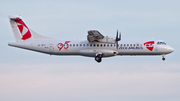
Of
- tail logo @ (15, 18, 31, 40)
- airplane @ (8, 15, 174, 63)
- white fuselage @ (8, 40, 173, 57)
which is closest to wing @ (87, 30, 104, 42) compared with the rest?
airplane @ (8, 15, 174, 63)

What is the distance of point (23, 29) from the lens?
118 ft

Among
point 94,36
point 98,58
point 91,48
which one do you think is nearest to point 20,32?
point 91,48

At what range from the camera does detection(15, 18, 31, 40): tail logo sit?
35812 millimetres

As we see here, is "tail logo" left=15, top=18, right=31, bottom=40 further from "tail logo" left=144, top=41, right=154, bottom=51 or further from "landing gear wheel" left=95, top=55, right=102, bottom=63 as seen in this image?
"tail logo" left=144, top=41, right=154, bottom=51

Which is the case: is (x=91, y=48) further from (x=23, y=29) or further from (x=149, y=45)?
(x=23, y=29)

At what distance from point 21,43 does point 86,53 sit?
7.44 metres

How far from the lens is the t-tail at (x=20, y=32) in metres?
35.7

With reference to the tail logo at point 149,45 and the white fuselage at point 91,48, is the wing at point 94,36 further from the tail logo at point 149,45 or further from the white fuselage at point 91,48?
the tail logo at point 149,45

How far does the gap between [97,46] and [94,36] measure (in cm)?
144

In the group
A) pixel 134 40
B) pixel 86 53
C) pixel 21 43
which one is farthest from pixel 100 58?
pixel 21 43

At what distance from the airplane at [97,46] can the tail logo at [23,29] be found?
0.39 metres

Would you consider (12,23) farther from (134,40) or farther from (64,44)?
(134,40)

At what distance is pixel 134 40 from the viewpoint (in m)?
34.8

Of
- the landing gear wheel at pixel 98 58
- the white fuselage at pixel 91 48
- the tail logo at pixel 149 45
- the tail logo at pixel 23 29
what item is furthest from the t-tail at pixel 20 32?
the tail logo at pixel 149 45
